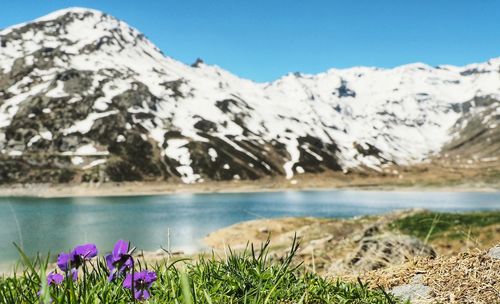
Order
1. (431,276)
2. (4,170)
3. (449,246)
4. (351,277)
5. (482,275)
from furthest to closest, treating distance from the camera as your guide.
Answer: (4,170)
(449,246)
(351,277)
(431,276)
(482,275)

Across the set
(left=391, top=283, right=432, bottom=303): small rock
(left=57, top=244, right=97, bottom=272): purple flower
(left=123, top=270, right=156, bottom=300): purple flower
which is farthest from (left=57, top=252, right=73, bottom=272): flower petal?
(left=391, top=283, right=432, bottom=303): small rock

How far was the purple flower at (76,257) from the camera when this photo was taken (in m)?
2.78

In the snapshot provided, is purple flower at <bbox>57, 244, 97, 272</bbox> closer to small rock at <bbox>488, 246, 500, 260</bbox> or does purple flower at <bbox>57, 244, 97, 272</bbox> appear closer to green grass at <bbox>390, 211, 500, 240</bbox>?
small rock at <bbox>488, 246, 500, 260</bbox>

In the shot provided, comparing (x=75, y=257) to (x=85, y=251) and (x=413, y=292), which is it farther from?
(x=413, y=292)

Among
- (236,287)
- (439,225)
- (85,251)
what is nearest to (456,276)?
(236,287)

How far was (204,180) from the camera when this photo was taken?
649ft

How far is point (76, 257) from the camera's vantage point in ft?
9.12

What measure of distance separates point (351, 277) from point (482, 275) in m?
1.74

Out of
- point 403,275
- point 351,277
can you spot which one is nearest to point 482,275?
point 403,275

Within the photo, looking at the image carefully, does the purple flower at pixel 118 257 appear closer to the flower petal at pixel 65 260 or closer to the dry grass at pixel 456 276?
the flower petal at pixel 65 260

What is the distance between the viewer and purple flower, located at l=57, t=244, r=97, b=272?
278cm

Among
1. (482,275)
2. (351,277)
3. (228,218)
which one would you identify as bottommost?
(228,218)

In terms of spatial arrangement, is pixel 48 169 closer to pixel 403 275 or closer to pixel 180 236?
pixel 180 236

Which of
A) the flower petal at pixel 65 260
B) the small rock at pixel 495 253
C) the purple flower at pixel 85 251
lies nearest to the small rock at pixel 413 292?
the small rock at pixel 495 253
